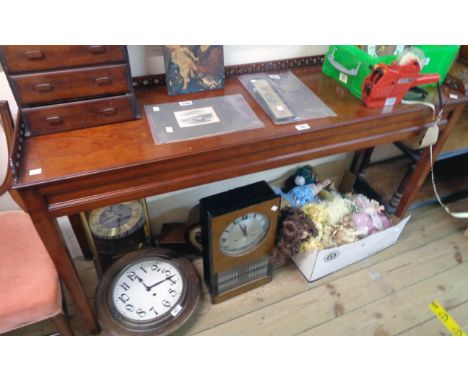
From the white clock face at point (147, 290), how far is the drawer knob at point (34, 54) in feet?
2.75

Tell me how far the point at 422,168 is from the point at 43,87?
1.50 meters

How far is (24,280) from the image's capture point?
0.95m

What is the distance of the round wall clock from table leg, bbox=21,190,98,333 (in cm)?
12

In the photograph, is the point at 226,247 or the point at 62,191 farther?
the point at 226,247

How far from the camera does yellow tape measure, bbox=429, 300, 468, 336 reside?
4.55ft

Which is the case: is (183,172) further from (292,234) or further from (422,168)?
(422,168)

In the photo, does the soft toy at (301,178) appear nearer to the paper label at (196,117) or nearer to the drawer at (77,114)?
the paper label at (196,117)

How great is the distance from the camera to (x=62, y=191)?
85 centimetres

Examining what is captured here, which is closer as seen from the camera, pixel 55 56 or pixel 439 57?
pixel 55 56

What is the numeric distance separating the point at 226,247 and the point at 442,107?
962 mm

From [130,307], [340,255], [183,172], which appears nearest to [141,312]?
[130,307]
